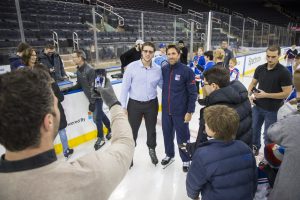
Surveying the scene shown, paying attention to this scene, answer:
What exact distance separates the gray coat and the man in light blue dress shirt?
170cm

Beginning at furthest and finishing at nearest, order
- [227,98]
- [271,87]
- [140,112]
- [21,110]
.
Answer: [140,112] < [271,87] < [227,98] < [21,110]

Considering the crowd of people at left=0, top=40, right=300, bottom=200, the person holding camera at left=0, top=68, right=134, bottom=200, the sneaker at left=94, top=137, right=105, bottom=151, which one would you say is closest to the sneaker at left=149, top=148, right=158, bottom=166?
the crowd of people at left=0, top=40, right=300, bottom=200

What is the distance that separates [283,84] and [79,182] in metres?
2.50

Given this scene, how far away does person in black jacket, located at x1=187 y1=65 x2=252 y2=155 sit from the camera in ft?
5.63

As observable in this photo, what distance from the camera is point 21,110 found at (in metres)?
0.60

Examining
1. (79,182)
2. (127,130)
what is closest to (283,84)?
(127,130)

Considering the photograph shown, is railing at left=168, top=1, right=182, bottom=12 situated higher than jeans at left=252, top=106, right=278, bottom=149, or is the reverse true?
railing at left=168, top=1, right=182, bottom=12

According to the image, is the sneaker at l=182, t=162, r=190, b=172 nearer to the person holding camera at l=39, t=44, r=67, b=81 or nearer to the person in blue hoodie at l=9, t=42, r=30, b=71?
the person in blue hoodie at l=9, t=42, r=30, b=71

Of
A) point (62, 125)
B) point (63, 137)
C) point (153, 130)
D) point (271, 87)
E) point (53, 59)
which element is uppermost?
point (53, 59)

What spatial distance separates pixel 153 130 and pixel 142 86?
621 mm

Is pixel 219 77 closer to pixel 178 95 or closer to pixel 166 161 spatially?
pixel 178 95

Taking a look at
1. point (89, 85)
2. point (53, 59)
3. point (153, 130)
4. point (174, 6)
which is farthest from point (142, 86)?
point (174, 6)

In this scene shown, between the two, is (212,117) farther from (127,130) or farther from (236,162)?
(127,130)

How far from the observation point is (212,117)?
55.0 inches
